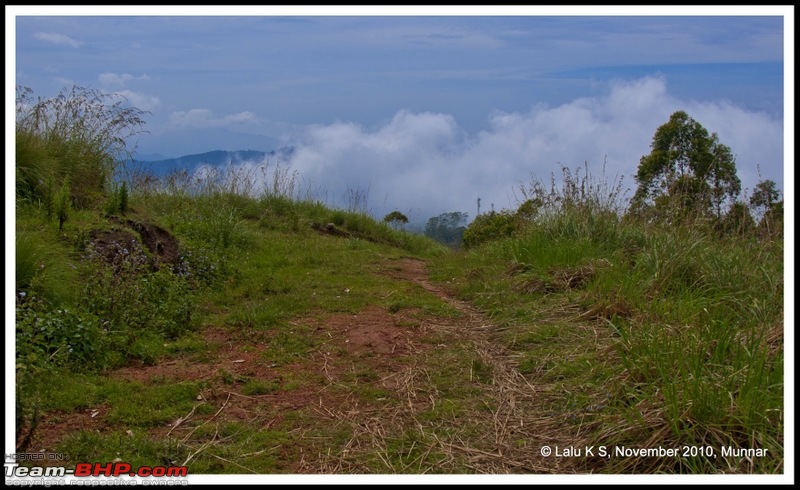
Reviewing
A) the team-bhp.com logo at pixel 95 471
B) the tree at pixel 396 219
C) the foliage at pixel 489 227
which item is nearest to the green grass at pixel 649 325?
the team-bhp.com logo at pixel 95 471

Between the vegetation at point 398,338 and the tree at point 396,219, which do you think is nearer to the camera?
the vegetation at point 398,338

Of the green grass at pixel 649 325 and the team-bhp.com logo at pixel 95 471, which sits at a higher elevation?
the green grass at pixel 649 325

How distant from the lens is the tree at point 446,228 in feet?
49.7

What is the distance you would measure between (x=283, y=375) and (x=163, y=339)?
1157 millimetres

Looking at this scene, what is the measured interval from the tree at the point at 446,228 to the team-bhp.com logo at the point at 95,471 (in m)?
11.3

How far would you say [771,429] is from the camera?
3.26 meters

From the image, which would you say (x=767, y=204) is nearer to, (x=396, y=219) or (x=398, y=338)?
(x=398, y=338)

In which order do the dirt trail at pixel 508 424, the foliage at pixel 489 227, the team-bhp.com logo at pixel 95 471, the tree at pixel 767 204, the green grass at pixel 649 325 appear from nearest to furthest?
the team-bhp.com logo at pixel 95 471, the green grass at pixel 649 325, the dirt trail at pixel 508 424, the tree at pixel 767 204, the foliage at pixel 489 227

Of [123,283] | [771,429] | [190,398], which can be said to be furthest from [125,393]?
[771,429]

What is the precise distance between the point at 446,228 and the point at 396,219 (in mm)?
3048

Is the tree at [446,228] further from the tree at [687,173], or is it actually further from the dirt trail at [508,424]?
the dirt trail at [508,424]

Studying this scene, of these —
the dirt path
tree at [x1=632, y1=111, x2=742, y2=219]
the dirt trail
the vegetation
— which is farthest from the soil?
tree at [x1=632, y1=111, x2=742, y2=219]

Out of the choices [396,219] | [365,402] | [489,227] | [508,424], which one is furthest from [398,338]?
[396,219]

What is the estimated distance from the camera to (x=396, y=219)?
45.9ft
